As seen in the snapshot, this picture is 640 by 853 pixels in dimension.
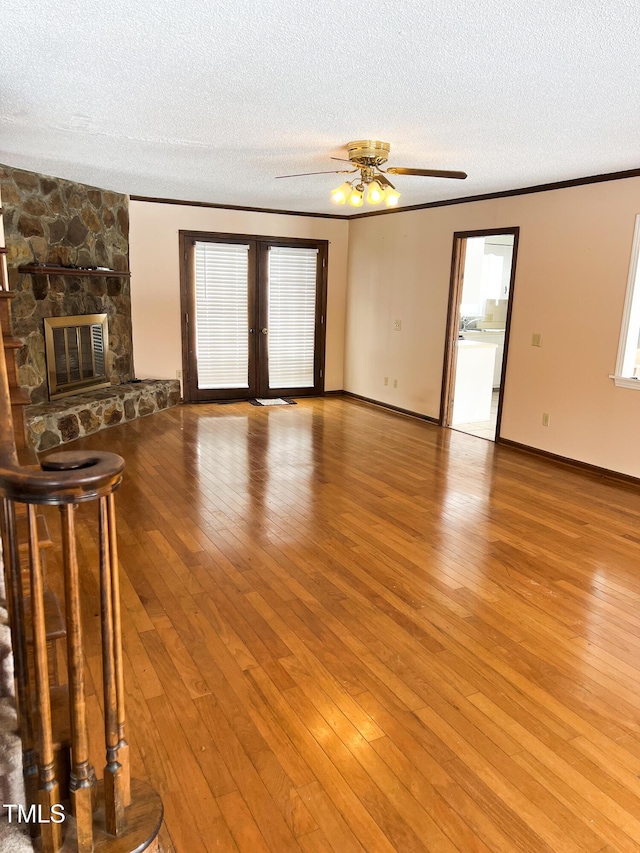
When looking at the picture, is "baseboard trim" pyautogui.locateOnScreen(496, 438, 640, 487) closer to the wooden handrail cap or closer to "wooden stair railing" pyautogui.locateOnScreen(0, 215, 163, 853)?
"wooden stair railing" pyautogui.locateOnScreen(0, 215, 163, 853)

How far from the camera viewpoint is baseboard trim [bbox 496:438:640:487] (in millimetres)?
4848

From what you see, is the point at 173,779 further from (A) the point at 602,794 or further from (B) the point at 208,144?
(B) the point at 208,144

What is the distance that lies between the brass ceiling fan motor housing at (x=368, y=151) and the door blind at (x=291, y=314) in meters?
3.75

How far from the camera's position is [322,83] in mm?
2861

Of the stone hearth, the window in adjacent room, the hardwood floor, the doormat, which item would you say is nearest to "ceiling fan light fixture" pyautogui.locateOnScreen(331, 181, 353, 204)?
the hardwood floor

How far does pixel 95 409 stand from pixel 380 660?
4.35m

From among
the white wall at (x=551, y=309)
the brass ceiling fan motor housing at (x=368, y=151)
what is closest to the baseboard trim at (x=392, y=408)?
the white wall at (x=551, y=309)

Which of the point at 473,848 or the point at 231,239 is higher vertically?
the point at 231,239

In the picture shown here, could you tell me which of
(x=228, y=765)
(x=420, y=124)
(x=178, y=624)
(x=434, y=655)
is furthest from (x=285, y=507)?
(x=420, y=124)

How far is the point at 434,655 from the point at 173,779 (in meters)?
1.15

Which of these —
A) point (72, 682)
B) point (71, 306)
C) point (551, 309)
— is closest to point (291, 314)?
point (71, 306)

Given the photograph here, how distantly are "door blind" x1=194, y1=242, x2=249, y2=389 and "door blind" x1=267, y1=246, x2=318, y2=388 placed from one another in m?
0.38

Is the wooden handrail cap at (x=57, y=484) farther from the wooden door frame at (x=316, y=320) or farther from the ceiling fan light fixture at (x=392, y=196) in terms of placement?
the wooden door frame at (x=316, y=320)

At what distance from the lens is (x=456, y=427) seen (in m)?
6.81
